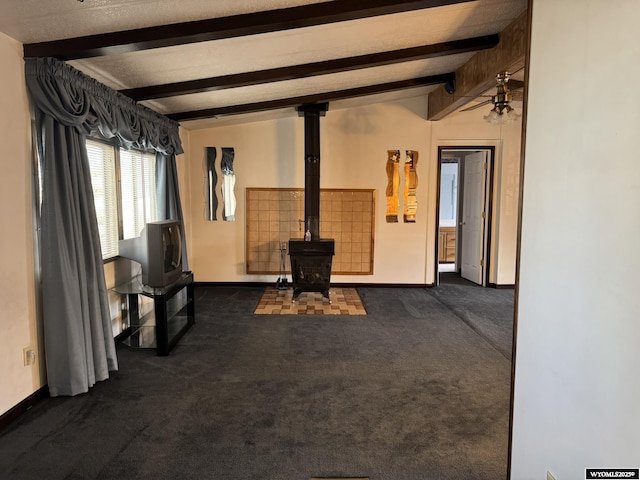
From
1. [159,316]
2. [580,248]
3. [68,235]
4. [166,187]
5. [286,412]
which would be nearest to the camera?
[580,248]

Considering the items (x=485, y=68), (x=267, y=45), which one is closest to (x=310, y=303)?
(x=267, y=45)

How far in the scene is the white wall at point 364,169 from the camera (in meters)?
5.67

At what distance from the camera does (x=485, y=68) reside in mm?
3805

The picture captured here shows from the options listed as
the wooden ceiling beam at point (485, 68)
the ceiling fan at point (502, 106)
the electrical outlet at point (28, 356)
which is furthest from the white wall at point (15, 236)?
the ceiling fan at point (502, 106)

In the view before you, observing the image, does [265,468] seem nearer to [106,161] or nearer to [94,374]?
[94,374]

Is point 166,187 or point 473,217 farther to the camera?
point 473,217

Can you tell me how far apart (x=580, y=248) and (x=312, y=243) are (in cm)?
382

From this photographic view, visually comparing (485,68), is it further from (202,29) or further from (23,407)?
(23,407)

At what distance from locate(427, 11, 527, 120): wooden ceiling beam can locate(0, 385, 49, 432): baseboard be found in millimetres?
3727

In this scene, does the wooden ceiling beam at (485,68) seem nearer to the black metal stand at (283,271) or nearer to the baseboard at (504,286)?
the baseboard at (504,286)

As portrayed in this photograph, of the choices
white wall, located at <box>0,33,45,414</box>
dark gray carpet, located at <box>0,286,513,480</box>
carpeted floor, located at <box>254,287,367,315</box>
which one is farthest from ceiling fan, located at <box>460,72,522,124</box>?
white wall, located at <box>0,33,45,414</box>

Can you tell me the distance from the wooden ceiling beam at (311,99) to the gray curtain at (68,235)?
1.75 metres

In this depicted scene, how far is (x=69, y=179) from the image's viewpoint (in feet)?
8.42

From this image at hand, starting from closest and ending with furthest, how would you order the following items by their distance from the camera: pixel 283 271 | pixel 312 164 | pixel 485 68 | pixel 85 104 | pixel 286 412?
pixel 286 412, pixel 85 104, pixel 485 68, pixel 312 164, pixel 283 271
